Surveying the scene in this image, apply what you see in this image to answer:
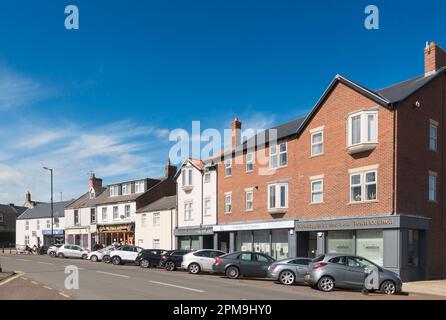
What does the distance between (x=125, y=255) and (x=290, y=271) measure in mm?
19268

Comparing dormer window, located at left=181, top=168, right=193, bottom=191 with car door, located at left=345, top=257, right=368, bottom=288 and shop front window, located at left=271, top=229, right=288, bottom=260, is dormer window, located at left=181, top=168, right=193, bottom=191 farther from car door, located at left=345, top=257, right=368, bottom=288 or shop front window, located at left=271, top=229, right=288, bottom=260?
car door, located at left=345, top=257, right=368, bottom=288

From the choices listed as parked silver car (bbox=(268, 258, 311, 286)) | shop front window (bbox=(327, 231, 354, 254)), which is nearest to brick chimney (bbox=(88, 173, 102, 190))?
shop front window (bbox=(327, 231, 354, 254))

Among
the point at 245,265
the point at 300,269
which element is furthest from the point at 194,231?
the point at 300,269

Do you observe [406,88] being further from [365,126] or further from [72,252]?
[72,252]

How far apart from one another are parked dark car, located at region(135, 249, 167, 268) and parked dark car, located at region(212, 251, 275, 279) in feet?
32.6

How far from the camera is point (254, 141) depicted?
38000 mm

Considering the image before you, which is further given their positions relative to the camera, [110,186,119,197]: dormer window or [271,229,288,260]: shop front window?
[110,186,119,197]: dormer window

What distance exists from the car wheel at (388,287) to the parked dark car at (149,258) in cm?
1866

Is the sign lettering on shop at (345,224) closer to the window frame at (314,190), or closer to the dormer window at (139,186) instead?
the window frame at (314,190)

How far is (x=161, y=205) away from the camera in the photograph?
50.1 meters

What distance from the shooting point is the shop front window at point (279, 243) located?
1288 inches

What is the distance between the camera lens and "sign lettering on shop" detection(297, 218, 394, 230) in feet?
82.9
